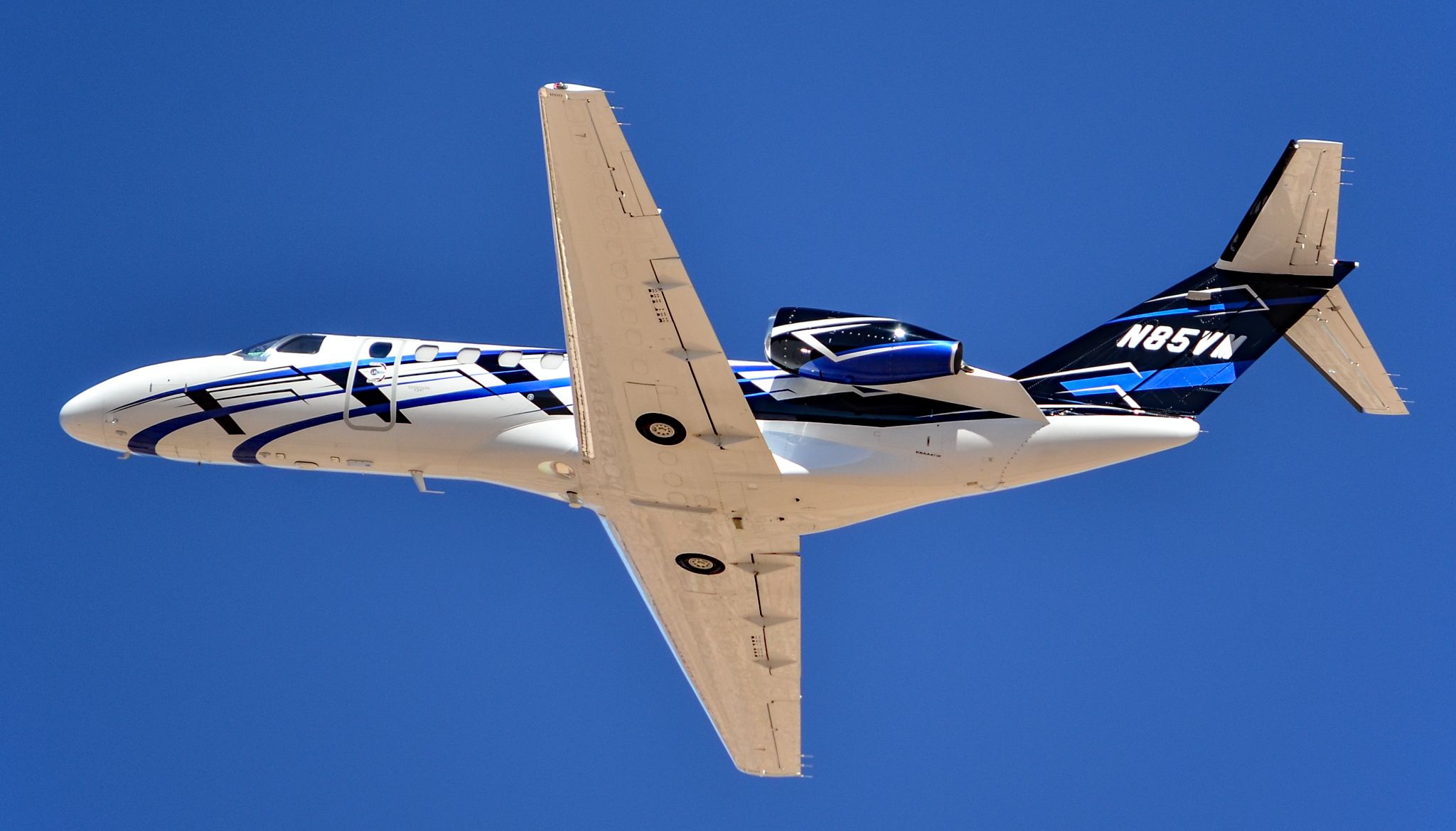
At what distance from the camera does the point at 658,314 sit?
1914 centimetres

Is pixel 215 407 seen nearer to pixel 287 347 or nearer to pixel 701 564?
pixel 287 347

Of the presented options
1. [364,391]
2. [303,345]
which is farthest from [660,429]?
[303,345]

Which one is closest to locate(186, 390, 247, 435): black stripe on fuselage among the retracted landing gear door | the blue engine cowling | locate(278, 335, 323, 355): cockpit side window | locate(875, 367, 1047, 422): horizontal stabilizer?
locate(278, 335, 323, 355): cockpit side window

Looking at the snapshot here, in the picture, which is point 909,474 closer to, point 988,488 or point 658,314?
point 988,488

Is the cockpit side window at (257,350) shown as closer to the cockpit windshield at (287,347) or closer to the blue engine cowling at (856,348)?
the cockpit windshield at (287,347)

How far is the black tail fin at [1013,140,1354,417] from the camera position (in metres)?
21.3

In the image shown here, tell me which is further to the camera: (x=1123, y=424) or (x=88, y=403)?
(x=88, y=403)

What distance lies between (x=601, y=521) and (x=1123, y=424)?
8.38 meters

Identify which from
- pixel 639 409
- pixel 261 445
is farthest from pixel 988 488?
pixel 261 445

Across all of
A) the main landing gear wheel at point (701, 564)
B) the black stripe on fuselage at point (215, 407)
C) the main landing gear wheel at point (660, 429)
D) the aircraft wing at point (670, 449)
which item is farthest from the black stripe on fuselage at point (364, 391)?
the main landing gear wheel at point (701, 564)

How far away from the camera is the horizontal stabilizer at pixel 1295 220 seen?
2116cm

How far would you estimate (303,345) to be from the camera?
23.6 meters

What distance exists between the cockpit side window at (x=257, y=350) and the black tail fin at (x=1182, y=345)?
1121 cm

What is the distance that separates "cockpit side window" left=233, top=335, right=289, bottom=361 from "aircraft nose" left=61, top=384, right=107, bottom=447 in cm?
226
